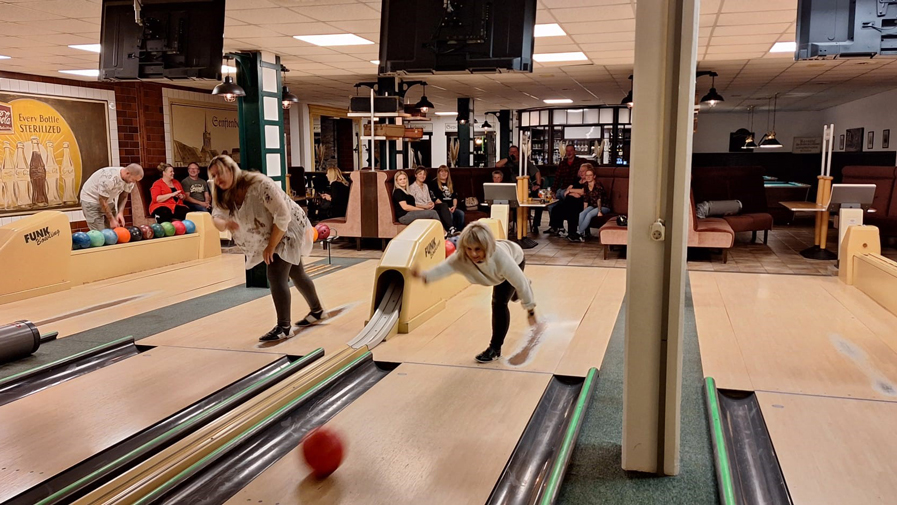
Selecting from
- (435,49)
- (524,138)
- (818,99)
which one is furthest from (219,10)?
(818,99)

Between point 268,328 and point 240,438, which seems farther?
point 268,328

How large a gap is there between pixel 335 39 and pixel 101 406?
188 inches

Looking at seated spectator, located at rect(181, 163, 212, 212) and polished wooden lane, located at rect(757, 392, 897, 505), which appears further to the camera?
seated spectator, located at rect(181, 163, 212, 212)

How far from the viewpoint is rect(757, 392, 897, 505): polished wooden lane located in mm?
2383

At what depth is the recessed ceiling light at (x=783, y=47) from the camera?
23.8 ft

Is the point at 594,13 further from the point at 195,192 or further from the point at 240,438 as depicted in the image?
the point at 195,192

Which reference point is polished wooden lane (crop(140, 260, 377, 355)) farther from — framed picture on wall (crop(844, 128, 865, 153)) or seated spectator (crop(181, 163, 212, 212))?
framed picture on wall (crop(844, 128, 865, 153))

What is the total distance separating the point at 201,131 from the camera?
1227 centimetres

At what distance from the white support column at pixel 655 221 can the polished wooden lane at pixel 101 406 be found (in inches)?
84.0

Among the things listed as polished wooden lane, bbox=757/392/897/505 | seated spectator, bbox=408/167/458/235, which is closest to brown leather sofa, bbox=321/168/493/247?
seated spectator, bbox=408/167/458/235

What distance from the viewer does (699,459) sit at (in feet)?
8.80

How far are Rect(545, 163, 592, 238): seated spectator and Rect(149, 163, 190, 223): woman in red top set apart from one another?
5.06m

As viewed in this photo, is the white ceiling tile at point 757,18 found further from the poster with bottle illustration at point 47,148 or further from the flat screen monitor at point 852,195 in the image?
the poster with bottle illustration at point 47,148

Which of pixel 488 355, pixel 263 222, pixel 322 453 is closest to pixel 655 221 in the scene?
→ pixel 322 453
